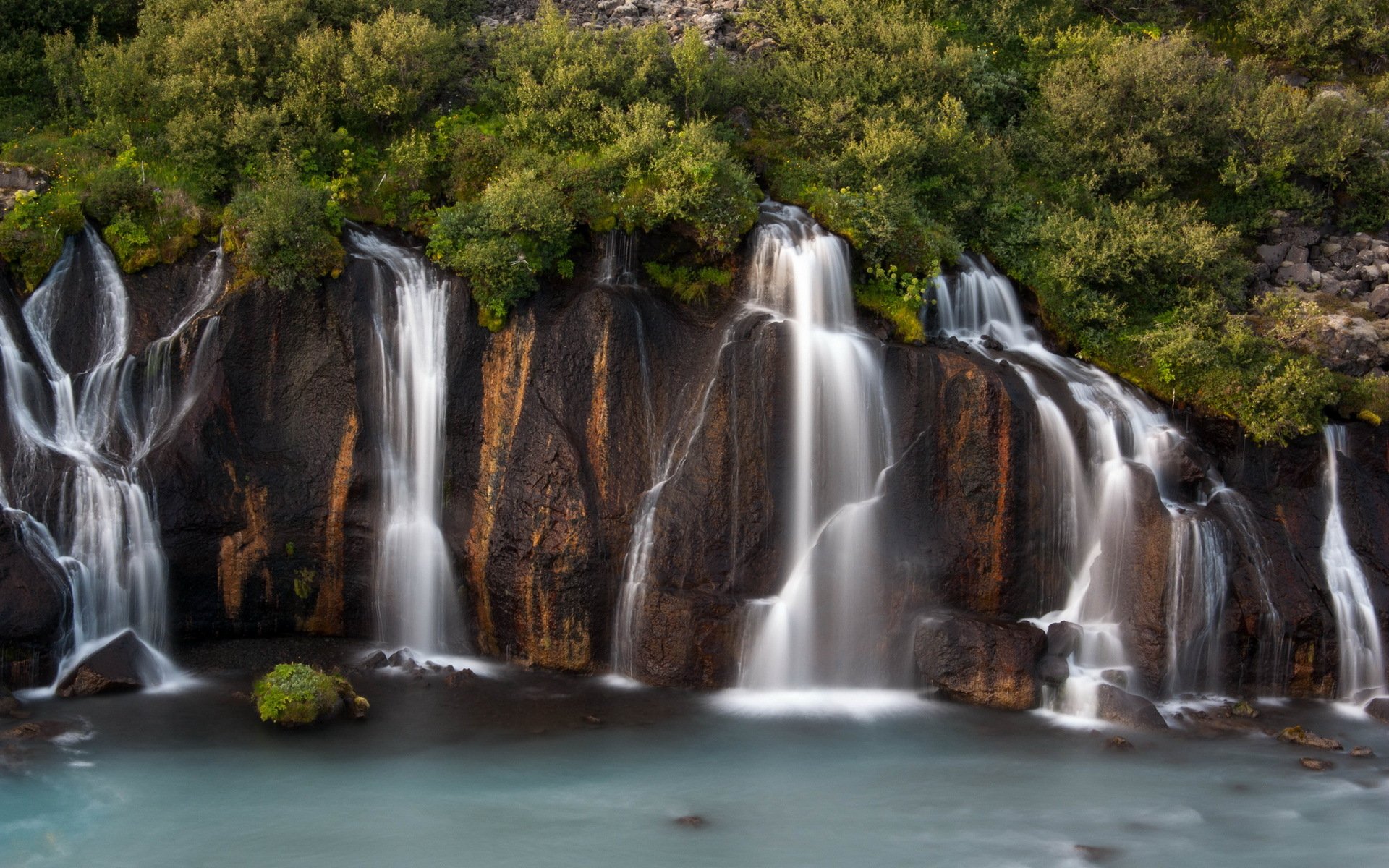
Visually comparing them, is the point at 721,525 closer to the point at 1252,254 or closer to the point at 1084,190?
the point at 1084,190

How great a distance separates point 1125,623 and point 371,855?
10.4 metres

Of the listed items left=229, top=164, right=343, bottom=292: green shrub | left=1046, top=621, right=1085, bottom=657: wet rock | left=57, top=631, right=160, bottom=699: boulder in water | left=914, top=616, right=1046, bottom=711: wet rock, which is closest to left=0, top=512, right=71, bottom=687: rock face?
left=57, top=631, right=160, bottom=699: boulder in water

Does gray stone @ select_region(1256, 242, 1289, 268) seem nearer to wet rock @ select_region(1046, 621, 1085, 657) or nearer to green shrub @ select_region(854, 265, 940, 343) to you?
green shrub @ select_region(854, 265, 940, 343)

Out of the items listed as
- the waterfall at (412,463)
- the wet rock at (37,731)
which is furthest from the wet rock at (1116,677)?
the wet rock at (37,731)

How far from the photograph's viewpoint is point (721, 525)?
1642 centimetres

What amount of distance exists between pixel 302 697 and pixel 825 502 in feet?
24.3

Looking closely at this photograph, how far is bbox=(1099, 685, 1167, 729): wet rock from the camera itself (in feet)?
49.3

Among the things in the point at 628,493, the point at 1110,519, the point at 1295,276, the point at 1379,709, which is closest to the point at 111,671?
the point at 628,493

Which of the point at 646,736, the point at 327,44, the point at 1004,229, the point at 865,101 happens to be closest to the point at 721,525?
the point at 646,736

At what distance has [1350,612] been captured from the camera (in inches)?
652

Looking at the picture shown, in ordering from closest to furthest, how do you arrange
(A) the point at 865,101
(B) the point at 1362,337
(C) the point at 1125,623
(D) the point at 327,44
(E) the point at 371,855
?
(E) the point at 371,855 < (C) the point at 1125,623 < (B) the point at 1362,337 < (D) the point at 327,44 < (A) the point at 865,101

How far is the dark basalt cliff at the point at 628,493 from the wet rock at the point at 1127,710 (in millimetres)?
763

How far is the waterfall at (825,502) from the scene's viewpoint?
52.9 ft

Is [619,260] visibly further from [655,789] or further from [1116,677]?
[1116,677]
